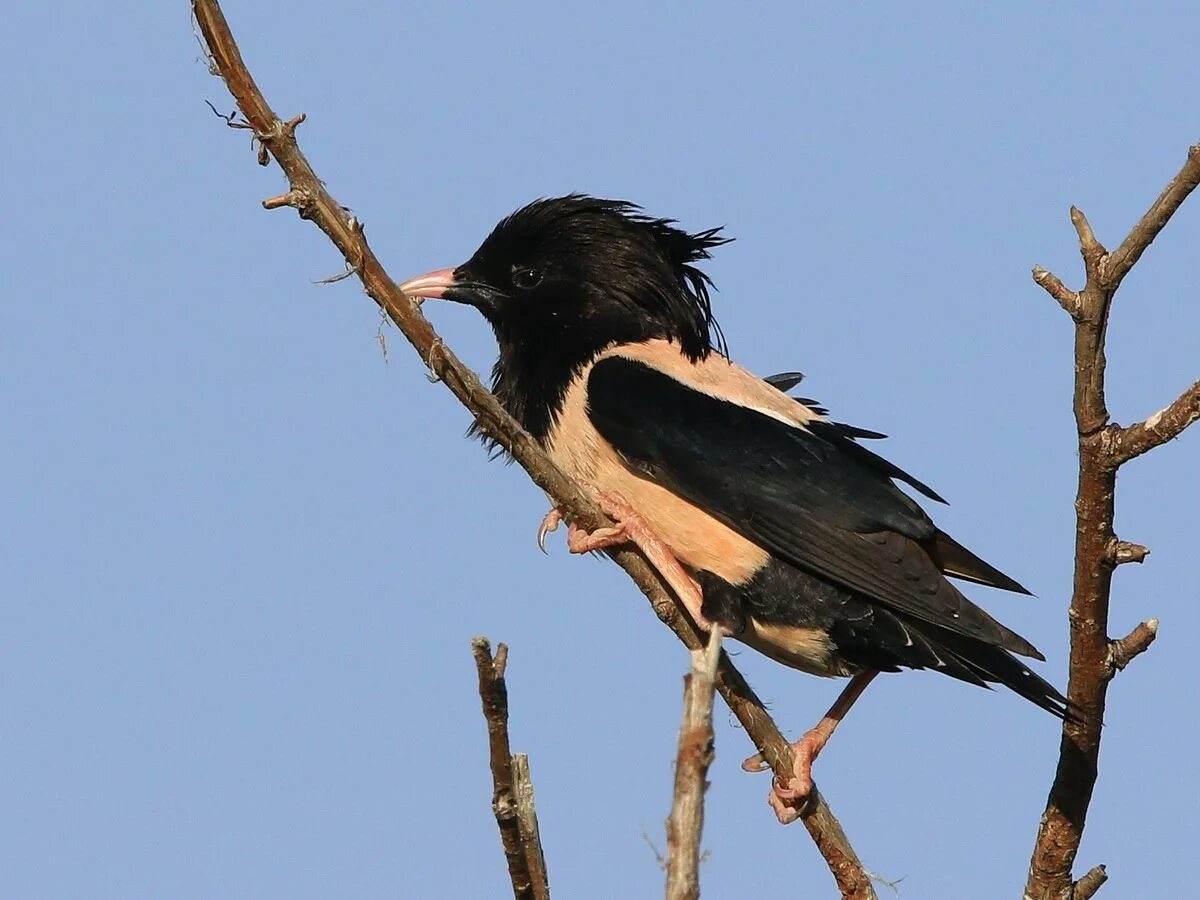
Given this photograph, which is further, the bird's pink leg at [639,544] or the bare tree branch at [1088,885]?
the bird's pink leg at [639,544]

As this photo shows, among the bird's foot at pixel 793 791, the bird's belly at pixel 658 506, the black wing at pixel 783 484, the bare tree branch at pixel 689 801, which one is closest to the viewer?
the bare tree branch at pixel 689 801

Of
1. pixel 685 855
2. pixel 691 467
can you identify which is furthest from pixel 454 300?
pixel 685 855

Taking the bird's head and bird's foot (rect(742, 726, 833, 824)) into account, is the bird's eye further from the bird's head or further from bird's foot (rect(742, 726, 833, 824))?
bird's foot (rect(742, 726, 833, 824))

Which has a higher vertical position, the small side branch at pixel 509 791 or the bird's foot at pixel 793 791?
the bird's foot at pixel 793 791

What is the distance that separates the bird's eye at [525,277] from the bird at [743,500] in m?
0.13

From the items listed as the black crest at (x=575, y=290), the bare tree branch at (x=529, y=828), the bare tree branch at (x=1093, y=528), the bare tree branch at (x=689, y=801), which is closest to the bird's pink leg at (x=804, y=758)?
the bare tree branch at (x=1093, y=528)

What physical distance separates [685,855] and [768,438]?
3.68 meters

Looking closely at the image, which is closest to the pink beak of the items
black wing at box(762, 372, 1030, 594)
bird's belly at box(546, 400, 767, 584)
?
bird's belly at box(546, 400, 767, 584)

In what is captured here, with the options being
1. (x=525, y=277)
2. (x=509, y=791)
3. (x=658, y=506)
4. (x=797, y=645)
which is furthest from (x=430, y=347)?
(x=525, y=277)

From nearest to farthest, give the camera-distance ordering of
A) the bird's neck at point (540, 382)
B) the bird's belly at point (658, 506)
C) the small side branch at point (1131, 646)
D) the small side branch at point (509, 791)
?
A: 1. the small side branch at point (509, 791)
2. the small side branch at point (1131, 646)
3. the bird's belly at point (658, 506)
4. the bird's neck at point (540, 382)

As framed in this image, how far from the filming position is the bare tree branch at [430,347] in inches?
177

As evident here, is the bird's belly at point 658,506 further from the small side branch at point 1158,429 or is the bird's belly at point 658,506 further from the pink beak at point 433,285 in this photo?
the small side branch at point 1158,429

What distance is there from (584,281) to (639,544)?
57.2 inches

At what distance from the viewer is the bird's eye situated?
285 inches
